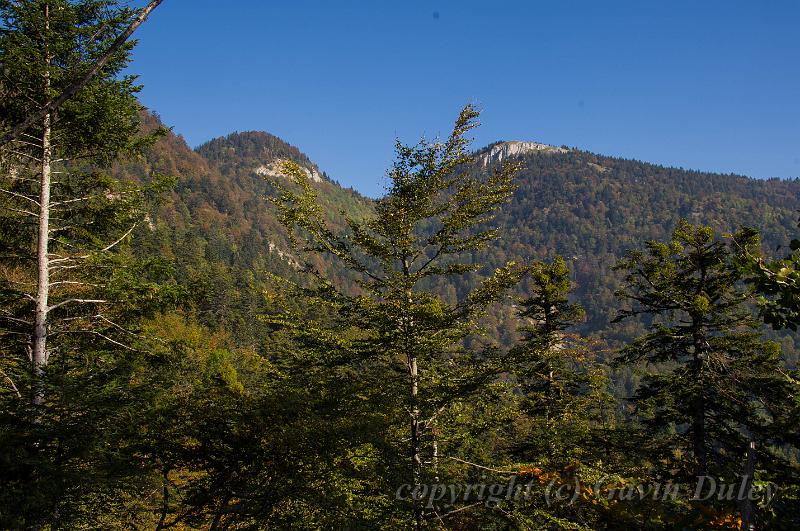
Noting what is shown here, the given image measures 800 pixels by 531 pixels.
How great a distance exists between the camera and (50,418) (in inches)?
188

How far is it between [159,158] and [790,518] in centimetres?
19909

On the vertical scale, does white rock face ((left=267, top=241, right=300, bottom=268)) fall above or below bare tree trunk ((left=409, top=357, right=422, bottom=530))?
above

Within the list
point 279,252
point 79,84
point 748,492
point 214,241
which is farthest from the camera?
point 279,252

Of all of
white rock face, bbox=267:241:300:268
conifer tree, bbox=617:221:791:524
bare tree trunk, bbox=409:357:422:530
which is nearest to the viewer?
bare tree trunk, bbox=409:357:422:530

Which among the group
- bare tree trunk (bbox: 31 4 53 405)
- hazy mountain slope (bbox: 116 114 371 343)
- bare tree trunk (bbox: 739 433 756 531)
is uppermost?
hazy mountain slope (bbox: 116 114 371 343)

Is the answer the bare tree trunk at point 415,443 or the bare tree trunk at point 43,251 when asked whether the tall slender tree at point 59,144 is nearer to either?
the bare tree trunk at point 43,251

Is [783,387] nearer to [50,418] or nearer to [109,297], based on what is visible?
[50,418]

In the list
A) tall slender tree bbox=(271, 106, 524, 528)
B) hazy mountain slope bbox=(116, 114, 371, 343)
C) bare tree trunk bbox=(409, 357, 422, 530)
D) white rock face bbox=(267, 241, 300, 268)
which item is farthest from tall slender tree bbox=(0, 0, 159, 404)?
white rock face bbox=(267, 241, 300, 268)

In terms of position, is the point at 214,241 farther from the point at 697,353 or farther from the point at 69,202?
the point at 697,353

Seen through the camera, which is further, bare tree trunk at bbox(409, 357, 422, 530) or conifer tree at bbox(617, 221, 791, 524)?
conifer tree at bbox(617, 221, 791, 524)

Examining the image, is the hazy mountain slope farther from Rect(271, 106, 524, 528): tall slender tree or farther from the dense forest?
Rect(271, 106, 524, 528): tall slender tree

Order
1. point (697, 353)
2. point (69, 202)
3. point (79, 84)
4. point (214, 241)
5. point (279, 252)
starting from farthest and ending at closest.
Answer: point (279, 252)
point (214, 241)
point (697, 353)
point (69, 202)
point (79, 84)

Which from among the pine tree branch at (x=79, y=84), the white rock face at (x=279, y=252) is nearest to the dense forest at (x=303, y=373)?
the pine tree branch at (x=79, y=84)

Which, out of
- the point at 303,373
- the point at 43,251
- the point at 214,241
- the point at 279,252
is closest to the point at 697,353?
the point at 303,373
